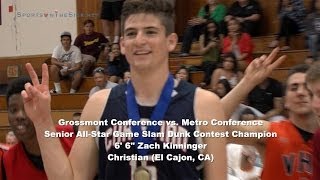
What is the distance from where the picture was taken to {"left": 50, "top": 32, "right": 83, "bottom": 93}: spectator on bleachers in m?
9.99

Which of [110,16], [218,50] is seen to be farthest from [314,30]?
[110,16]

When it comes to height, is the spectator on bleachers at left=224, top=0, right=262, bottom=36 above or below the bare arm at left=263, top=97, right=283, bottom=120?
above

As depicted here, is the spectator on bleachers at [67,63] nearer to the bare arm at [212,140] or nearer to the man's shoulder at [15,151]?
the man's shoulder at [15,151]

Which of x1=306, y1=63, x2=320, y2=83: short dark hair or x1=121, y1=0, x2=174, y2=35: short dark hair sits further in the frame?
x1=306, y1=63, x2=320, y2=83: short dark hair

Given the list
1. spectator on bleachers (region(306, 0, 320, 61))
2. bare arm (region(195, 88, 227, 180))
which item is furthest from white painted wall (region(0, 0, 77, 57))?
bare arm (region(195, 88, 227, 180))

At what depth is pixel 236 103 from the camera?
108 inches

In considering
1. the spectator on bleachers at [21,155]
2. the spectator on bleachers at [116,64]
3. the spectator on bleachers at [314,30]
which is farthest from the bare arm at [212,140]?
the spectator on bleachers at [116,64]

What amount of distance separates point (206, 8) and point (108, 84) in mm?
2128

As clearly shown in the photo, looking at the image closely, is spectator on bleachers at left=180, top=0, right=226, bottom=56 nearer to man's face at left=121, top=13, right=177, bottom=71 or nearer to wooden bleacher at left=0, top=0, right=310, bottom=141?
wooden bleacher at left=0, top=0, right=310, bottom=141

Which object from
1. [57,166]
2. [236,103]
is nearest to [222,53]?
[236,103]

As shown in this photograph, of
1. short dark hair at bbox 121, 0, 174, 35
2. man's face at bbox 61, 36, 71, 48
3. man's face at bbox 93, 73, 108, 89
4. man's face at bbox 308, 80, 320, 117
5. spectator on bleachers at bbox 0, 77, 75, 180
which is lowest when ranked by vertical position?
man's face at bbox 93, 73, 108, 89

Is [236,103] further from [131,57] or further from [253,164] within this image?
[253,164]

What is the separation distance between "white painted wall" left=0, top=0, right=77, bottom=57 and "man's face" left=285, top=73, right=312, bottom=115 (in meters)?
9.10

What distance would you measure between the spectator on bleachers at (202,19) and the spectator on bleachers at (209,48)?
0.60ft
